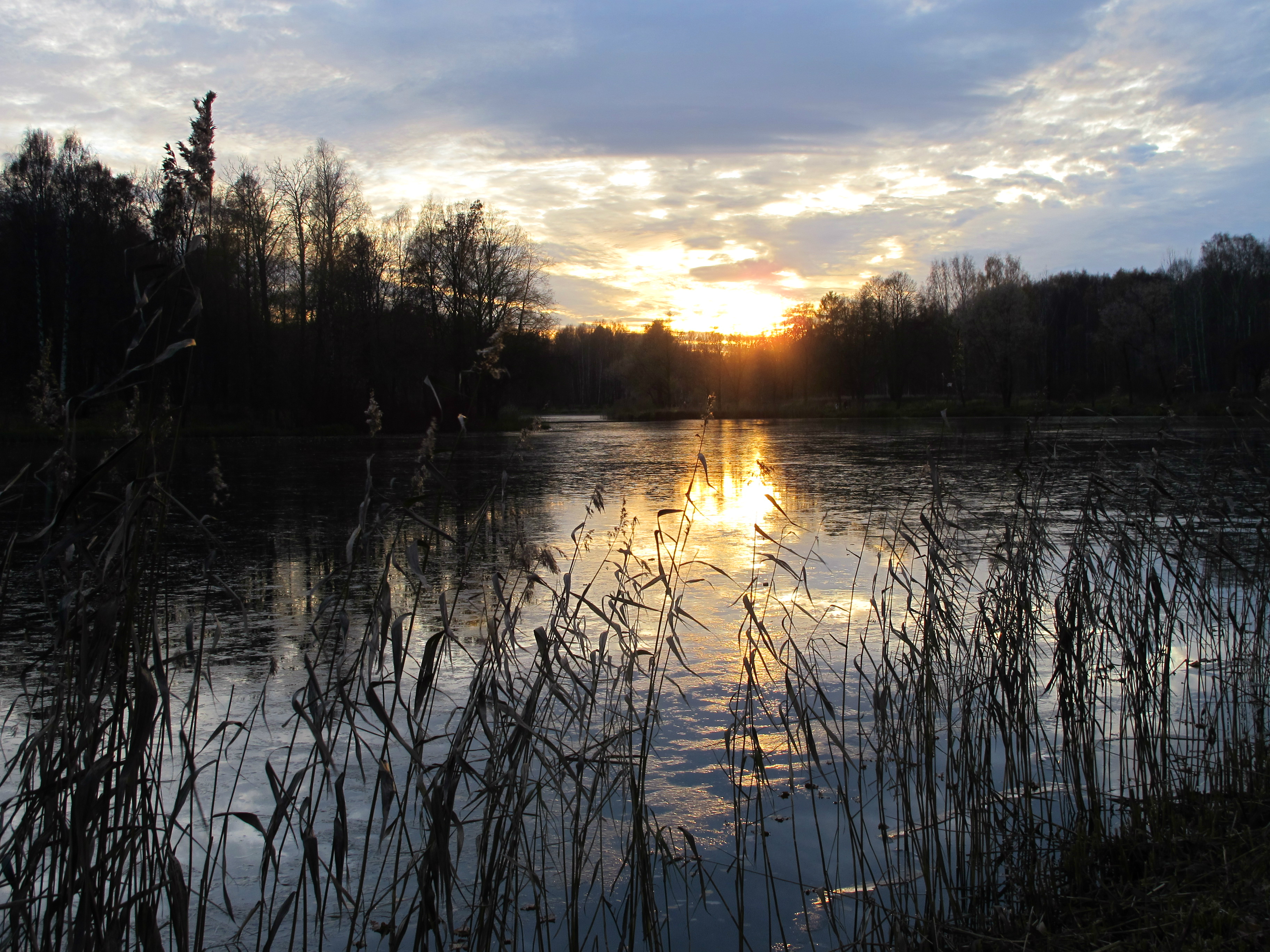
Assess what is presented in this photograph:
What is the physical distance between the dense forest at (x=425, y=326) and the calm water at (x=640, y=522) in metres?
1.43

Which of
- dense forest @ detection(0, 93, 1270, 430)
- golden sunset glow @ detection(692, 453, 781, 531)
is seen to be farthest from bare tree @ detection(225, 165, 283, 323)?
golden sunset glow @ detection(692, 453, 781, 531)

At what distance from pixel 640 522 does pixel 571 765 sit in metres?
5.67

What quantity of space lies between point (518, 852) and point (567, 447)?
2207 cm

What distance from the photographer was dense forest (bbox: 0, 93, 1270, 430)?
1113 centimetres

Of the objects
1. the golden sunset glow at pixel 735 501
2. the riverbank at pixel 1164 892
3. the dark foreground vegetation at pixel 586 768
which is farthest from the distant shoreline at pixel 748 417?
the golden sunset glow at pixel 735 501

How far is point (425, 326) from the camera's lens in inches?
1479

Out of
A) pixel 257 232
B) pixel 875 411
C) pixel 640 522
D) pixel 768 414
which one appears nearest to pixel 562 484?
pixel 640 522

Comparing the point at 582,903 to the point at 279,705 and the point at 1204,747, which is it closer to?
the point at 279,705

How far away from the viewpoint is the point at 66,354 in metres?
26.3

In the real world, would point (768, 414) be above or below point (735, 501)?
above

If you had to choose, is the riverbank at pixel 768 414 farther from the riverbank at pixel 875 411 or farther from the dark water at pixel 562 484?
the dark water at pixel 562 484

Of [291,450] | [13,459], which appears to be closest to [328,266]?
[291,450]

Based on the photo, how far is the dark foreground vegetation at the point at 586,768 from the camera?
6.42 ft

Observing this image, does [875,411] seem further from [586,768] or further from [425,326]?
[586,768]
